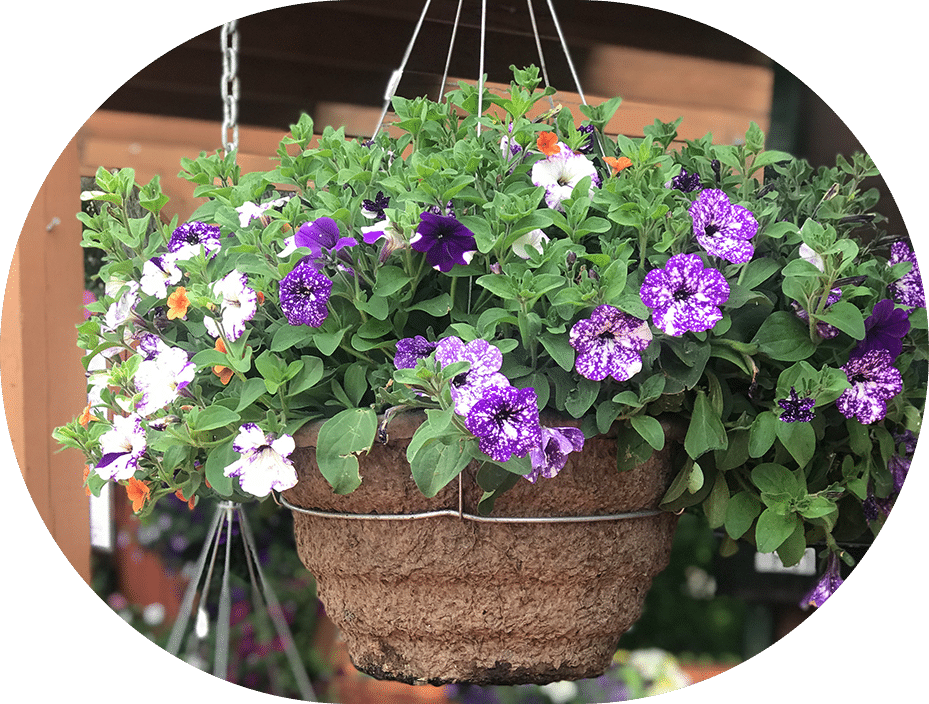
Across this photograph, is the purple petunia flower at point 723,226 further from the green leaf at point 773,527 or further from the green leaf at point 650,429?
the green leaf at point 773,527

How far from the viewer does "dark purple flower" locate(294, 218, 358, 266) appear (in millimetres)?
720

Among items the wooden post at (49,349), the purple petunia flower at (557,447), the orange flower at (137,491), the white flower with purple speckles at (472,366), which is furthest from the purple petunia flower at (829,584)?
the wooden post at (49,349)

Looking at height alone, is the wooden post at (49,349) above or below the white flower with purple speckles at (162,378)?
below

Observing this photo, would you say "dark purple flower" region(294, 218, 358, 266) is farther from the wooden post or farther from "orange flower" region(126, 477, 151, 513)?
the wooden post

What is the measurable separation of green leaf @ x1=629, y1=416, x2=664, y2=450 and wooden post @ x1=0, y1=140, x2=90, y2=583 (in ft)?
3.87

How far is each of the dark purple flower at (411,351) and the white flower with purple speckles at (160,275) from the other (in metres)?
0.27

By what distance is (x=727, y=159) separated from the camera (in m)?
0.88

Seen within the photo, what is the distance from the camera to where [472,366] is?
682 mm

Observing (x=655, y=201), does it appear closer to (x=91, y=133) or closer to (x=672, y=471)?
(x=672, y=471)

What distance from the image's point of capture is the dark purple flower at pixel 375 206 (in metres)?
0.82

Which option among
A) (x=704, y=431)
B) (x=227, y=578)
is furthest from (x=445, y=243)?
(x=227, y=578)

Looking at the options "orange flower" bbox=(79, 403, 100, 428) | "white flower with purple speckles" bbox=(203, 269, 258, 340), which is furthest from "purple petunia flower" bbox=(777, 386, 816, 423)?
"orange flower" bbox=(79, 403, 100, 428)

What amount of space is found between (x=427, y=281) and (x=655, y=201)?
23cm

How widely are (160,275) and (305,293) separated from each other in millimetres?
219
